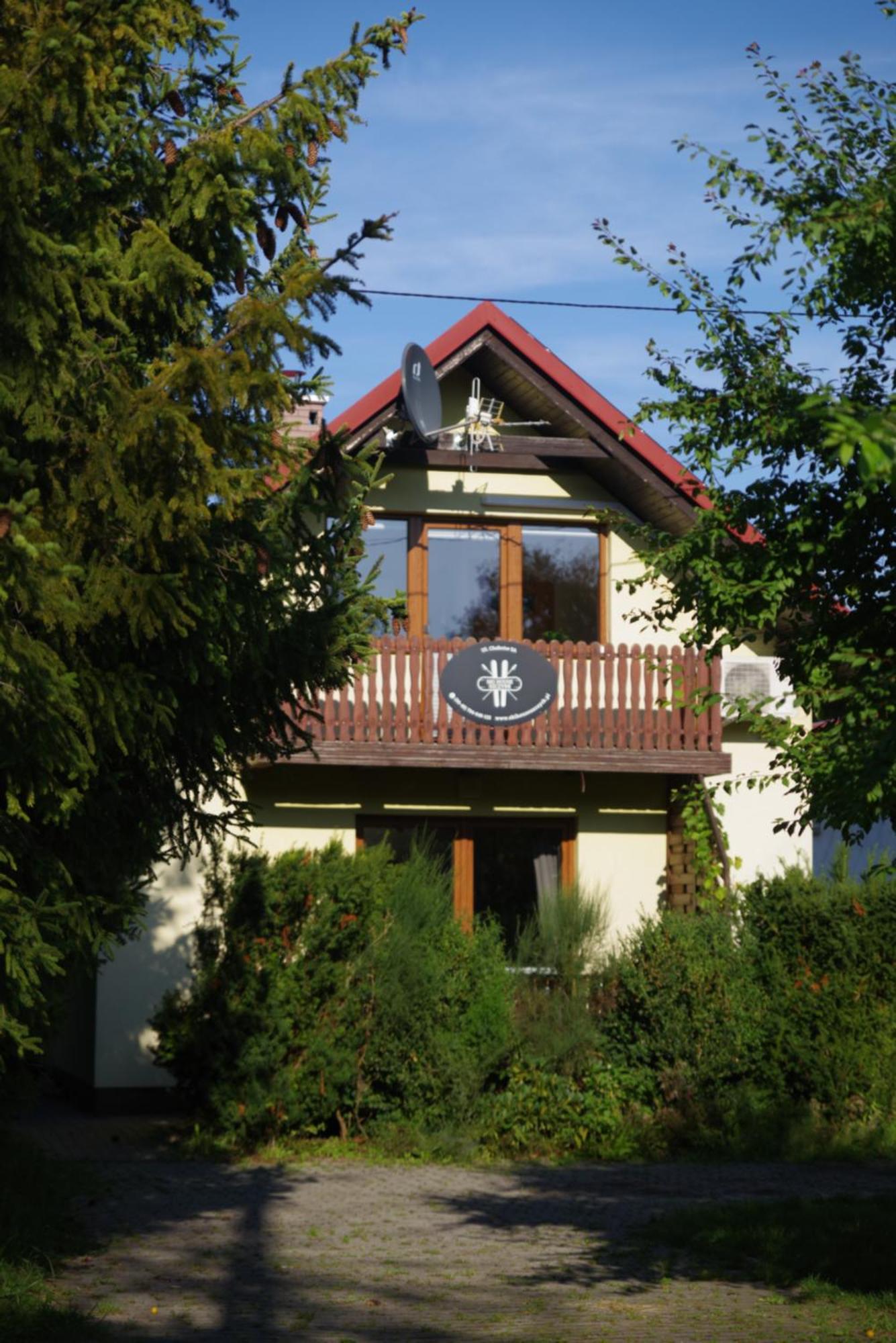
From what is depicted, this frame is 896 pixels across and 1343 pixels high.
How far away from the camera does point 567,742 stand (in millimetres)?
17172

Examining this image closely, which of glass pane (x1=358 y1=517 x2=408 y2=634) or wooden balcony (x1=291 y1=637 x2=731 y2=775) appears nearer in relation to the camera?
wooden balcony (x1=291 y1=637 x2=731 y2=775)

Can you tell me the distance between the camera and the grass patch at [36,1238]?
24.2 ft

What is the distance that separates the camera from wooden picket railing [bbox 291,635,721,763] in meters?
16.7

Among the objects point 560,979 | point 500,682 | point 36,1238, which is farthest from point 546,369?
point 36,1238

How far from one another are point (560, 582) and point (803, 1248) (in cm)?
1056

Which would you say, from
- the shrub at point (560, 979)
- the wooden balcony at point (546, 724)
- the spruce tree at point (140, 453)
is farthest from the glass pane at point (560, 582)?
the spruce tree at point (140, 453)

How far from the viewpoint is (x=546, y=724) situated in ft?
56.1

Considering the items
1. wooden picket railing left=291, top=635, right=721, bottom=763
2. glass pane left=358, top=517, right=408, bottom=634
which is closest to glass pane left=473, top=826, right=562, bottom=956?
wooden picket railing left=291, top=635, right=721, bottom=763

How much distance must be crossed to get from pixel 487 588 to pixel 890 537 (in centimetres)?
1117

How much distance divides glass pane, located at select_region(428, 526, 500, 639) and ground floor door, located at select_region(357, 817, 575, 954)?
2.19 metres

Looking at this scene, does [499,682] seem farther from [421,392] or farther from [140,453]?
[140,453]

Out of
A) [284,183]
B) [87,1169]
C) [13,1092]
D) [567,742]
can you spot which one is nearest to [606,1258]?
[13,1092]

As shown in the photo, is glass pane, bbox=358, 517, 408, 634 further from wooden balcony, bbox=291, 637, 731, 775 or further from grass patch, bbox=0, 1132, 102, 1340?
grass patch, bbox=0, 1132, 102, 1340

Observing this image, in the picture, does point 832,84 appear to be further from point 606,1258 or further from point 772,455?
point 606,1258
